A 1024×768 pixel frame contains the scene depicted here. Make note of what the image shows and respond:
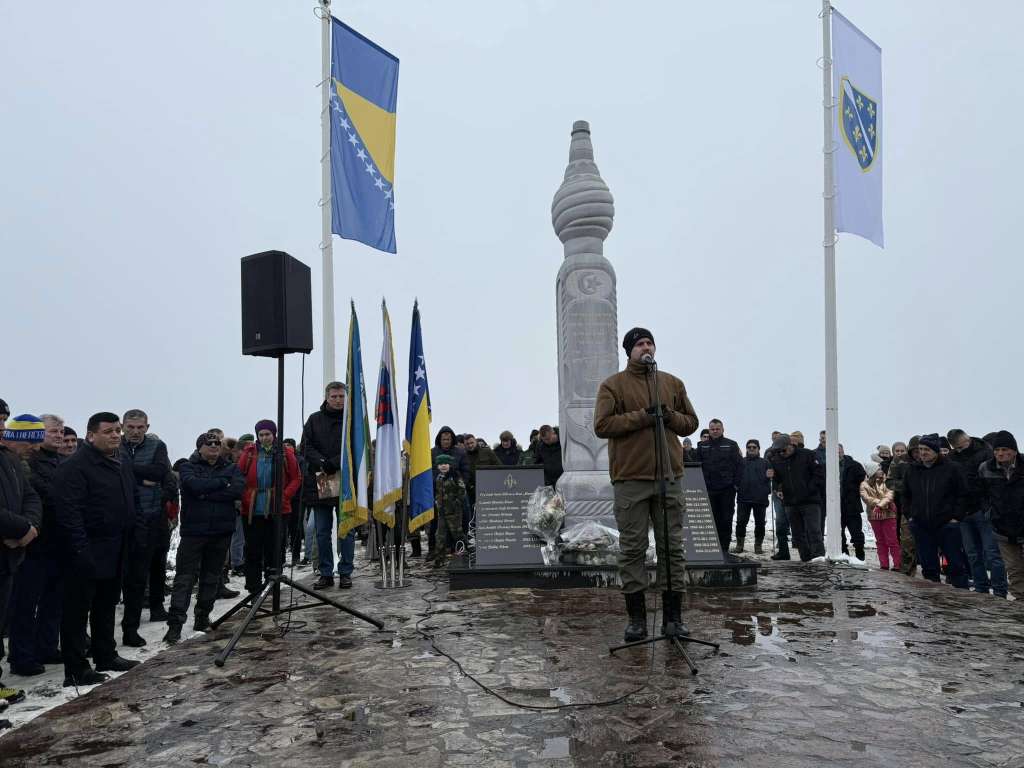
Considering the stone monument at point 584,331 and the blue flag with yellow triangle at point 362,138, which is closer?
the stone monument at point 584,331

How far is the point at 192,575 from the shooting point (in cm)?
614

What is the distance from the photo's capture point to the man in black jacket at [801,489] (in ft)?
33.0

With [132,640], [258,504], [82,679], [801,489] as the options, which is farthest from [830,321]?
[82,679]

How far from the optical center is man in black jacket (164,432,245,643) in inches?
239

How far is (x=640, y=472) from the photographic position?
16.1 ft

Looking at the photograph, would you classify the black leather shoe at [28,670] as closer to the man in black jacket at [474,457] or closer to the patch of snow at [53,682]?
the patch of snow at [53,682]

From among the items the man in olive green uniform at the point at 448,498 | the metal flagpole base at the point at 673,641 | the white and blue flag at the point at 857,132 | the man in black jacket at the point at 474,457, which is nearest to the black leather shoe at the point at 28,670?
the metal flagpole base at the point at 673,641

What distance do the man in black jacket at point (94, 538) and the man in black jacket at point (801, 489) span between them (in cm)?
827

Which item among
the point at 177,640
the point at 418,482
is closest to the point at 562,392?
the point at 418,482

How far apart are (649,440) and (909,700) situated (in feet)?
6.77

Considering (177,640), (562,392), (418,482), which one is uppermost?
(562,392)

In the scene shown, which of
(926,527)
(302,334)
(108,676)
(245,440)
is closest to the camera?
(108,676)

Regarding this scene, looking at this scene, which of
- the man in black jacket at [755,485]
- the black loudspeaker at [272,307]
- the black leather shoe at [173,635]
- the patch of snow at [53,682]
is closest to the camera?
the patch of snow at [53,682]

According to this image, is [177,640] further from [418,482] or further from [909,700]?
[909,700]
